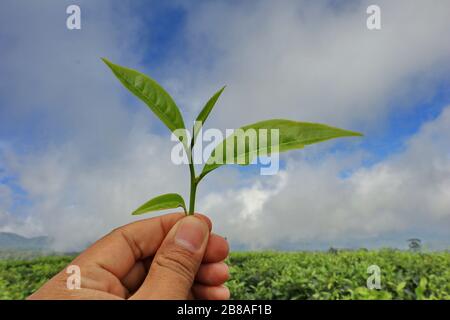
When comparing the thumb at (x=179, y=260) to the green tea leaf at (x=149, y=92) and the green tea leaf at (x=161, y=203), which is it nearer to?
the green tea leaf at (x=161, y=203)

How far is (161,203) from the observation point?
138 centimetres

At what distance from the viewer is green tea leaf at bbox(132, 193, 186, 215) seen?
4.45 ft

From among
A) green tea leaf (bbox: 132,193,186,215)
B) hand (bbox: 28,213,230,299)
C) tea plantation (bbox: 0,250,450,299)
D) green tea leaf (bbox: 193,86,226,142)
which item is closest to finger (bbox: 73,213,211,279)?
hand (bbox: 28,213,230,299)

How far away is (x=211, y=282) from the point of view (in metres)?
1.97

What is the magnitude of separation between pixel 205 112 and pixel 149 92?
215 mm

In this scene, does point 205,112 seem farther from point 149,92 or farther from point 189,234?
point 189,234

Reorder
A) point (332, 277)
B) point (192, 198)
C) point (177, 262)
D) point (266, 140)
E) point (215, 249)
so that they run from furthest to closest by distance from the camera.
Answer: point (332, 277) → point (215, 249) → point (177, 262) → point (192, 198) → point (266, 140)

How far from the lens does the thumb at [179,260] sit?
1.46m

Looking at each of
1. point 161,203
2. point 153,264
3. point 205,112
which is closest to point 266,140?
point 205,112

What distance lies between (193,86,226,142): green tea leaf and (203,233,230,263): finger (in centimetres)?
59

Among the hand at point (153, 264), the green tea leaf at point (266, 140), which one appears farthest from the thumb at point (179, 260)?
the green tea leaf at point (266, 140)

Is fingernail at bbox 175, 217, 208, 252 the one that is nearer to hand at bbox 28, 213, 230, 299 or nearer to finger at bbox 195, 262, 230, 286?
hand at bbox 28, 213, 230, 299
